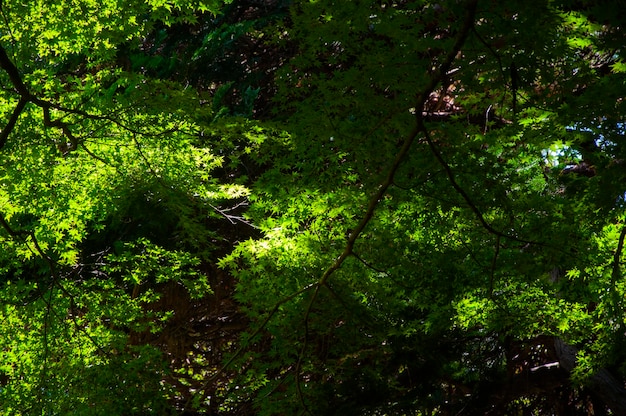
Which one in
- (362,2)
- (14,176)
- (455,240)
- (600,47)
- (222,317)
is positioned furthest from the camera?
(222,317)

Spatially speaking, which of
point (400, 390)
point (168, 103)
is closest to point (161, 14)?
point (168, 103)

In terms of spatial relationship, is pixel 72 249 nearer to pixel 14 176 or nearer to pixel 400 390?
pixel 14 176

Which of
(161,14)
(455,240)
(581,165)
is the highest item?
(161,14)

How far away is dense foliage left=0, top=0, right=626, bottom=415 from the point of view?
358 cm

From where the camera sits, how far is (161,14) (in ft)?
15.4

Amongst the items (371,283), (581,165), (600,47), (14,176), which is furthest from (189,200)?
(600,47)

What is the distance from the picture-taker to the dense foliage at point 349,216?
3.58 meters

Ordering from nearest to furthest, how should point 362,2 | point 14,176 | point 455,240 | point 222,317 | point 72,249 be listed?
point 362,2
point 455,240
point 14,176
point 72,249
point 222,317

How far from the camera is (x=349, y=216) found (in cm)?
439

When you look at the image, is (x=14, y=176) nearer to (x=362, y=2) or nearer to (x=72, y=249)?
(x=72, y=249)

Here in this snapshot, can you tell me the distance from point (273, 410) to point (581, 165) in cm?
283

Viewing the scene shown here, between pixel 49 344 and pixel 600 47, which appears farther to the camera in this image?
pixel 49 344

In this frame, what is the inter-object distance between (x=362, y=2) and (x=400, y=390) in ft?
8.46

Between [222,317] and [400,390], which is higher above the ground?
[222,317]
